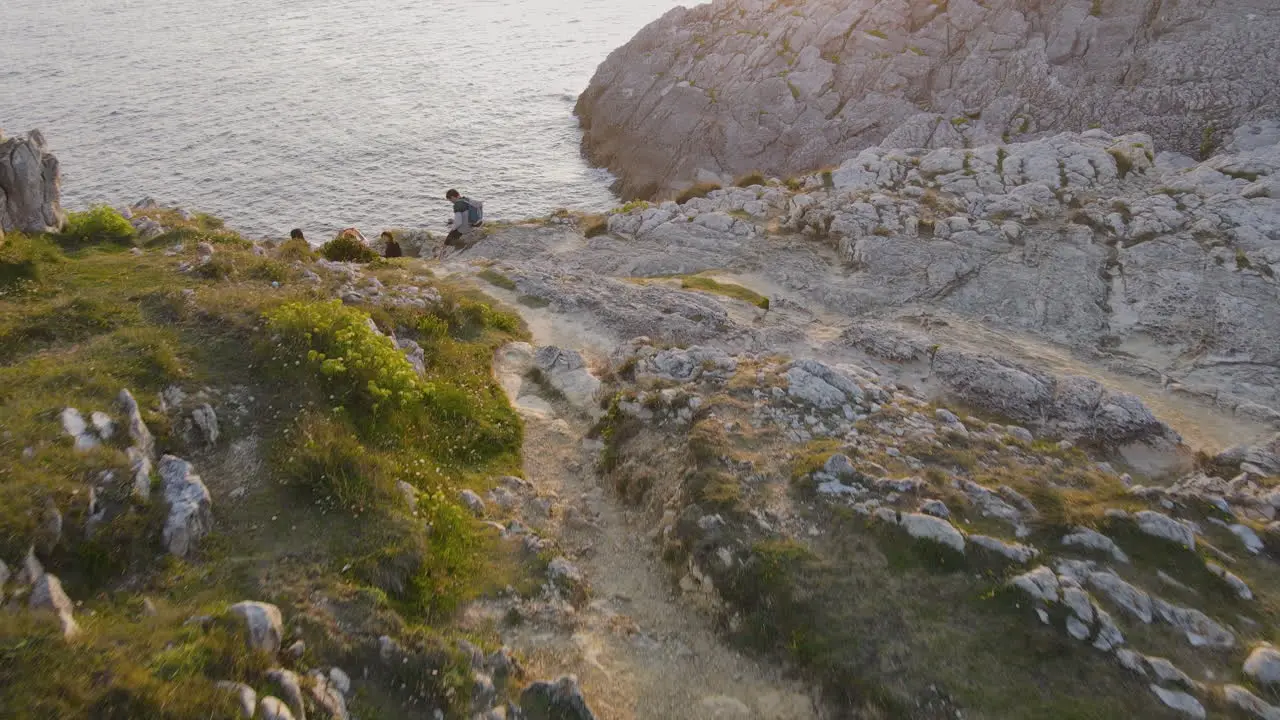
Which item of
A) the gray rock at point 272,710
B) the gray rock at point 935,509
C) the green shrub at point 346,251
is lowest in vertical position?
the green shrub at point 346,251

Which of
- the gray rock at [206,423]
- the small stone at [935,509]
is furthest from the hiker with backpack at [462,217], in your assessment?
→ the small stone at [935,509]

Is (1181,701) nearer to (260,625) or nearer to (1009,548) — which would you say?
(1009,548)

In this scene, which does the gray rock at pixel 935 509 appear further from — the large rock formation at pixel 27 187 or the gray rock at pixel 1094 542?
the large rock formation at pixel 27 187

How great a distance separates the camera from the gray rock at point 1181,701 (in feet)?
29.9

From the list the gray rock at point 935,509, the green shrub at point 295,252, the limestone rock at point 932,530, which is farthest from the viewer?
the green shrub at point 295,252

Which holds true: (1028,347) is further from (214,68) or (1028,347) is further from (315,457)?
(214,68)

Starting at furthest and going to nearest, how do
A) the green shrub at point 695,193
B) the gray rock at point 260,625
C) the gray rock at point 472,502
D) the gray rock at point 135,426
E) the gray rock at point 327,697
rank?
the green shrub at point 695,193, the gray rock at point 472,502, the gray rock at point 135,426, the gray rock at point 260,625, the gray rock at point 327,697

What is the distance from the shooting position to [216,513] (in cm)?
1051

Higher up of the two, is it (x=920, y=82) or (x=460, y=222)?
(x=920, y=82)

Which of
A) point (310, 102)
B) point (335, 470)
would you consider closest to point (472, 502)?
point (335, 470)

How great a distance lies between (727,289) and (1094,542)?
1692 centimetres

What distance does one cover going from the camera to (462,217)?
1355 inches

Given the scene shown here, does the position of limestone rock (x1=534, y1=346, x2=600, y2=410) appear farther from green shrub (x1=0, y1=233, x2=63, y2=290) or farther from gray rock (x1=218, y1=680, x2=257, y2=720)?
green shrub (x1=0, y1=233, x2=63, y2=290)

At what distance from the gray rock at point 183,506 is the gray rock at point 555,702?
515 cm
